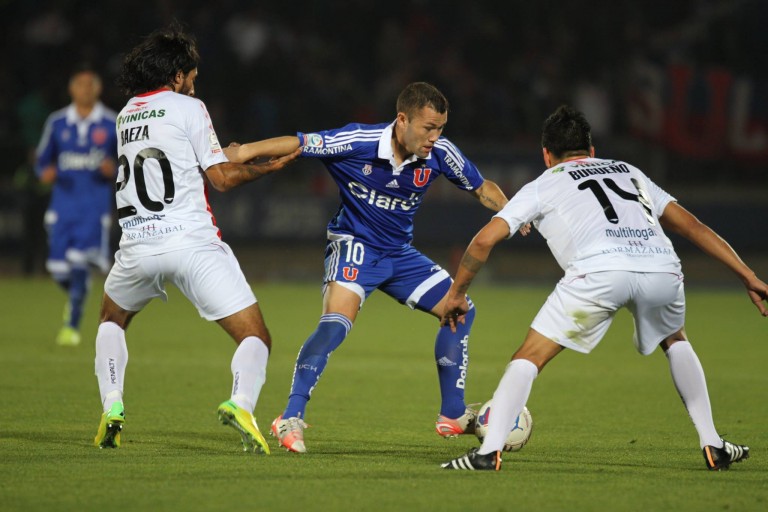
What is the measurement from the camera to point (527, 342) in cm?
577

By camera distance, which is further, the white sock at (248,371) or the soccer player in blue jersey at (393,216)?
the soccer player in blue jersey at (393,216)

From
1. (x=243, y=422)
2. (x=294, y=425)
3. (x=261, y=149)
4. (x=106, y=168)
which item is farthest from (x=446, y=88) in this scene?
(x=243, y=422)

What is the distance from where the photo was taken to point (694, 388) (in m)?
5.89

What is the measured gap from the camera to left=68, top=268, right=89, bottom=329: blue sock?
11414mm

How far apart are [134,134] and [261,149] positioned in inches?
27.1

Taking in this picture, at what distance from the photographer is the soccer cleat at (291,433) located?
6.19 metres

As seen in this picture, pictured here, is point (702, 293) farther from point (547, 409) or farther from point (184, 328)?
point (547, 409)

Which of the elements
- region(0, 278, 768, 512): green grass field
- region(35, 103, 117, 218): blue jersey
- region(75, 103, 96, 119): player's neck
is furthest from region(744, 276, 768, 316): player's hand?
region(75, 103, 96, 119): player's neck

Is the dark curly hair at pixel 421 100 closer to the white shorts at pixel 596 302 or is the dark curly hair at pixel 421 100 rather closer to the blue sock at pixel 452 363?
the blue sock at pixel 452 363

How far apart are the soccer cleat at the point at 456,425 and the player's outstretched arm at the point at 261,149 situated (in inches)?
73.4

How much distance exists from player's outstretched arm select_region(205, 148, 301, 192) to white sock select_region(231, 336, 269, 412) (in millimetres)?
825

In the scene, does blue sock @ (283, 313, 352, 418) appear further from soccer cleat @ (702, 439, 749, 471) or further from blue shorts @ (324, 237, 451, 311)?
soccer cleat @ (702, 439, 749, 471)

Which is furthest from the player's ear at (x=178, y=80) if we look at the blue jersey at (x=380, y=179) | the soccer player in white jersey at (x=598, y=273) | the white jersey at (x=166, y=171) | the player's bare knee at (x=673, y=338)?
the player's bare knee at (x=673, y=338)

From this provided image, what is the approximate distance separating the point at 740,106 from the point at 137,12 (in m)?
10.8
